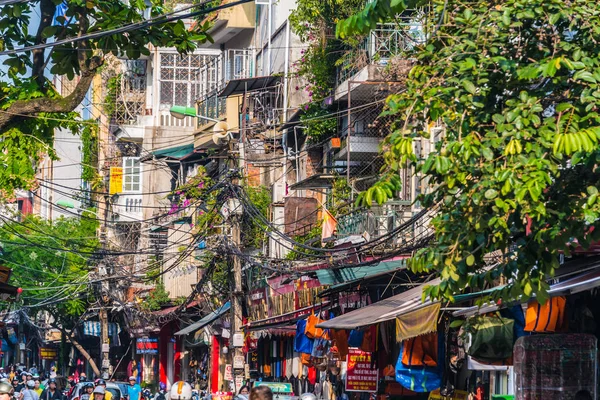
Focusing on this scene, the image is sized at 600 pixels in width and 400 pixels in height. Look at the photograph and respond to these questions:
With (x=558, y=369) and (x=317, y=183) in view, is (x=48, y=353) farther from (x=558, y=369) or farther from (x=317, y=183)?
(x=558, y=369)

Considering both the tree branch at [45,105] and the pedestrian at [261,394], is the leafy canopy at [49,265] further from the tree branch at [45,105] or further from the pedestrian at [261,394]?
the pedestrian at [261,394]

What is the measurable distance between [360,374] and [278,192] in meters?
14.5

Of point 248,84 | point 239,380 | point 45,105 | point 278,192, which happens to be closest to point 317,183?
point 239,380

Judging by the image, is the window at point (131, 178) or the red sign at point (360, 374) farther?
the window at point (131, 178)

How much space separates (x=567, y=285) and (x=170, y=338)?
41757 millimetres

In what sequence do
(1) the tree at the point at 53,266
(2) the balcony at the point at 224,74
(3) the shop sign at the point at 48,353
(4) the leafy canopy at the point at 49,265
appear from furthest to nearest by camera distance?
(3) the shop sign at the point at 48,353 < (4) the leafy canopy at the point at 49,265 < (1) the tree at the point at 53,266 < (2) the balcony at the point at 224,74

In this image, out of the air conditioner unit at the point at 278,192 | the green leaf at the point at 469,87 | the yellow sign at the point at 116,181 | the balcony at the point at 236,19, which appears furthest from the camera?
the yellow sign at the point at 116,181

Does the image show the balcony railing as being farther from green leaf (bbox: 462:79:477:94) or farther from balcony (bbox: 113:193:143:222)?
balcony (bbox: 113:193:143:222)

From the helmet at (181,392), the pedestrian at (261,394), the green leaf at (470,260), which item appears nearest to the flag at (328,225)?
the helmet at (181,392)

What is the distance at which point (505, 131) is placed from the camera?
8836 millimetres

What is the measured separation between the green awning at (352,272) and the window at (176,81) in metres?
Result: 32.0

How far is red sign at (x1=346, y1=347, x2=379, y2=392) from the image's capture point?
21438 millimetres

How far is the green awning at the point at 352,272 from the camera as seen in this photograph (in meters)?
22.5

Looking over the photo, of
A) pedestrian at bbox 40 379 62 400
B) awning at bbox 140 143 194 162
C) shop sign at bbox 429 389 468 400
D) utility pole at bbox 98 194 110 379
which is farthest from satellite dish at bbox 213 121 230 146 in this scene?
utility pole at bbox 98 194 110 379
